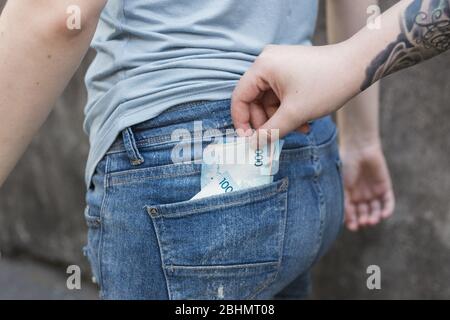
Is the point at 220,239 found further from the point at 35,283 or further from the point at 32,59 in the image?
the point at 35,283

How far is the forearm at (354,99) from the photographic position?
1616 millimetres

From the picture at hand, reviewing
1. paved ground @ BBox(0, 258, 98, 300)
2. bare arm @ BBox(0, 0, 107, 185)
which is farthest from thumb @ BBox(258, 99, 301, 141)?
paved ground @ BBox(0, 258, 98, 300)

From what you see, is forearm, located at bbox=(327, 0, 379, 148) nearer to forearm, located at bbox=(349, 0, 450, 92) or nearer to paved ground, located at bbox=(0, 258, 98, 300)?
forearm, located at bbox=(349, 0, 450, 92)

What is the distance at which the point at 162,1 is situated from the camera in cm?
118

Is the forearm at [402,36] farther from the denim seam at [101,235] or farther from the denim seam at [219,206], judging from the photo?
the denim seam at [101,235]

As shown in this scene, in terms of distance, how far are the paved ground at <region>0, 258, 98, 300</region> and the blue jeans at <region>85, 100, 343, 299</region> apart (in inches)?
80.5

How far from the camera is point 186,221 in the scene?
117cm

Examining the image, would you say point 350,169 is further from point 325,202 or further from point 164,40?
point 164,40

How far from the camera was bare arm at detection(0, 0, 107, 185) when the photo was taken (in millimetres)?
1068

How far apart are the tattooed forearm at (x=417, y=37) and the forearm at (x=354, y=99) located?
455 mm

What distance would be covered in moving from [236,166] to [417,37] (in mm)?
379

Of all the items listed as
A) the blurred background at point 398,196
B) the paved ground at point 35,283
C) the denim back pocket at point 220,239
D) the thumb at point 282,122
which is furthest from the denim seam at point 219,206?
the paved ground at point 35,283

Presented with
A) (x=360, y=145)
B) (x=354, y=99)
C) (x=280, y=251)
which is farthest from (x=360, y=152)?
(x=280, y=251)
